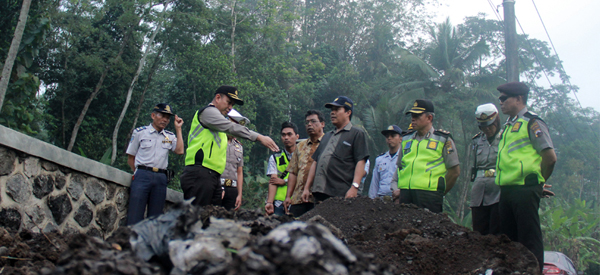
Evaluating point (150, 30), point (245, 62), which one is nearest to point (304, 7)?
point (245, 62)

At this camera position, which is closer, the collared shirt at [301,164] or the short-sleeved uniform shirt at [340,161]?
the short-sleeved uniform shirt at [340,161]

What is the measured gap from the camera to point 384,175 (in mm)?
6547

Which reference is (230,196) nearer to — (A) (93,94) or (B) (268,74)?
(A) (93,94)

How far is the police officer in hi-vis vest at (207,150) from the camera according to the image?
4.22 m

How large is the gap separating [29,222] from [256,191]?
37.0 feet

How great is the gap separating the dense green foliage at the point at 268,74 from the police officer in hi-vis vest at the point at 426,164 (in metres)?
5.89

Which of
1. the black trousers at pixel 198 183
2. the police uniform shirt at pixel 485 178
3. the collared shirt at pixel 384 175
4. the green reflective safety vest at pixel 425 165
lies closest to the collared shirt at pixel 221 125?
the black trousers at pixel 198 183

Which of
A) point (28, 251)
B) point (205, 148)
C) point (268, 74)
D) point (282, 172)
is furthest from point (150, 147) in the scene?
point (268, 74)

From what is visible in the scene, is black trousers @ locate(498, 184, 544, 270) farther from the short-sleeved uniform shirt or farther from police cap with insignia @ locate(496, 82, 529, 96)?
the short-sleeved uniform shirt

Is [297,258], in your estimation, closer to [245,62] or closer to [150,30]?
[150,30]

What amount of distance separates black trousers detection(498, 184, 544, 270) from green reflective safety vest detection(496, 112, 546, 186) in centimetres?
6

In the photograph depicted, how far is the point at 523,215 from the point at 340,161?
1.79 m

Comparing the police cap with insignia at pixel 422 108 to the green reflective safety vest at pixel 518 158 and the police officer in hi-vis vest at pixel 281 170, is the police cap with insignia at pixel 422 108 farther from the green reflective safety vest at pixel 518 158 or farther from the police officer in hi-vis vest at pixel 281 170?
the police officer in hi-vis vest at pixel 281 170

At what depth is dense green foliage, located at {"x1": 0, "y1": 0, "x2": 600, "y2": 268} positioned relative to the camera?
48.6 ft
